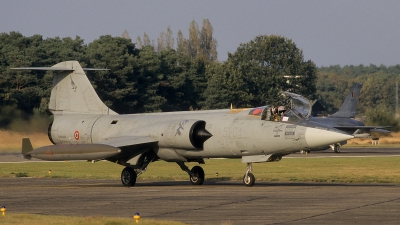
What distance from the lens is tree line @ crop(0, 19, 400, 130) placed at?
52413mm

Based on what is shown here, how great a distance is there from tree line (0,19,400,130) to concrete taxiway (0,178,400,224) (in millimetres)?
25600

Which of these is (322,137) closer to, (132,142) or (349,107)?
(132,142)

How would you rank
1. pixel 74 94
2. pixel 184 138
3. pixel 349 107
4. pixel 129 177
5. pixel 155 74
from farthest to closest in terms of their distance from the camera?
1. pixel 155 74
2. pixel 349 107
3. pixel 74 94
4. pixel 129 177
5. pixel 184 138

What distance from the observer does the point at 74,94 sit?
22.6 metres

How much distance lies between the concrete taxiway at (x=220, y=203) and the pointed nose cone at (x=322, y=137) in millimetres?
1167

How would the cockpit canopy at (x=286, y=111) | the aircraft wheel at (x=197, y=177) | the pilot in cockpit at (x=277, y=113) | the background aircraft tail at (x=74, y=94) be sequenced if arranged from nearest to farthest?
the cockpit canopy at (x=286, y=111), the pilot in cockpit at (x=277, y=113), the aircraft wheel at (x=197, y=177), the background aircraft tail at (x=74, y=94)

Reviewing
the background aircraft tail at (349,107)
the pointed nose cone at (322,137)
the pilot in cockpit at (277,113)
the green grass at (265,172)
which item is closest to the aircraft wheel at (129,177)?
the green grass at (265,172)

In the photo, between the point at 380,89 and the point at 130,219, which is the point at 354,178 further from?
the point at 380,89

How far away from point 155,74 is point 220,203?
55.7 meters

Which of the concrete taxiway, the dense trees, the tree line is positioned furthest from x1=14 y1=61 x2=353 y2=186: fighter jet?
the dense trees

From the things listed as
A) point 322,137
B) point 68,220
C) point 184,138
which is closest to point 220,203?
point 68,220

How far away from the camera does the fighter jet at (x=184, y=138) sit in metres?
18.1

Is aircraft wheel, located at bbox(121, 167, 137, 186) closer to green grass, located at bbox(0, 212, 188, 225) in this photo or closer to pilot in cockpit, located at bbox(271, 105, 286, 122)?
pilot in cockpit, located at bbox(271, 105, 286, 122)

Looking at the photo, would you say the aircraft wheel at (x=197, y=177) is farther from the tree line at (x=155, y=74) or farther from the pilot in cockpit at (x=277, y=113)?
the tree line at (x=155, y=74)
